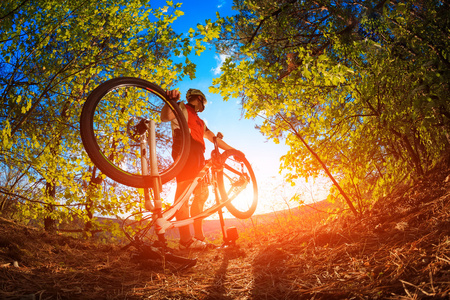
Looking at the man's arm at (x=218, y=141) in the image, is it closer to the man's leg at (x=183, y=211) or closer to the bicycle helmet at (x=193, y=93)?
the bicycle helmet at (x=193, y=93)

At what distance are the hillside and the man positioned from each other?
2.87 feet

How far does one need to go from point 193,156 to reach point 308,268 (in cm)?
185

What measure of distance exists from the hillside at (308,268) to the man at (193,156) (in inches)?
34.5

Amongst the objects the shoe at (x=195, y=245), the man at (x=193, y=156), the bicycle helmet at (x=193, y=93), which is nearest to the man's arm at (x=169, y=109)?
the man at (x=193, y=156)

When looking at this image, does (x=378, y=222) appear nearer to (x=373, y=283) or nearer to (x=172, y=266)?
(x=373, y=283)

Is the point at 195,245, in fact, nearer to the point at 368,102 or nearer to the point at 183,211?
the point at 183,211

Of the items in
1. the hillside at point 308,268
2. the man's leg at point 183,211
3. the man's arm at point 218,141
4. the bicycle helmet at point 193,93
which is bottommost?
the hillside at point 308,268

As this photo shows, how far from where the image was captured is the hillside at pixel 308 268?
1128mm

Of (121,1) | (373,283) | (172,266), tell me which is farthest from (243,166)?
(121,1)

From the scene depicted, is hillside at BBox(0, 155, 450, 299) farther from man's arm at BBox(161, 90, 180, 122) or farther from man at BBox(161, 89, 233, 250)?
man's arm at BBox(161, 90, 180, 122)

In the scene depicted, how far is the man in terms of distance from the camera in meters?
2.78

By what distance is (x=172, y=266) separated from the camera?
82.9 inches

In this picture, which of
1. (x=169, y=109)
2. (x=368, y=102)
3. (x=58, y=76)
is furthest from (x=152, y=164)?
(x=58, y=76)

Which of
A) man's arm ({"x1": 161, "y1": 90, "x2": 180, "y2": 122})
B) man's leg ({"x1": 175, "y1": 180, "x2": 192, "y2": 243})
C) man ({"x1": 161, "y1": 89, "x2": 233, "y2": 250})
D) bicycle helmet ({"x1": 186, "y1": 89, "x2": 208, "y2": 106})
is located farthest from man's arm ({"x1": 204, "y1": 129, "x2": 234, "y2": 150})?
man's arm ({"x1": 161, "y1": 90, "x2": 180, "y2": 122})
